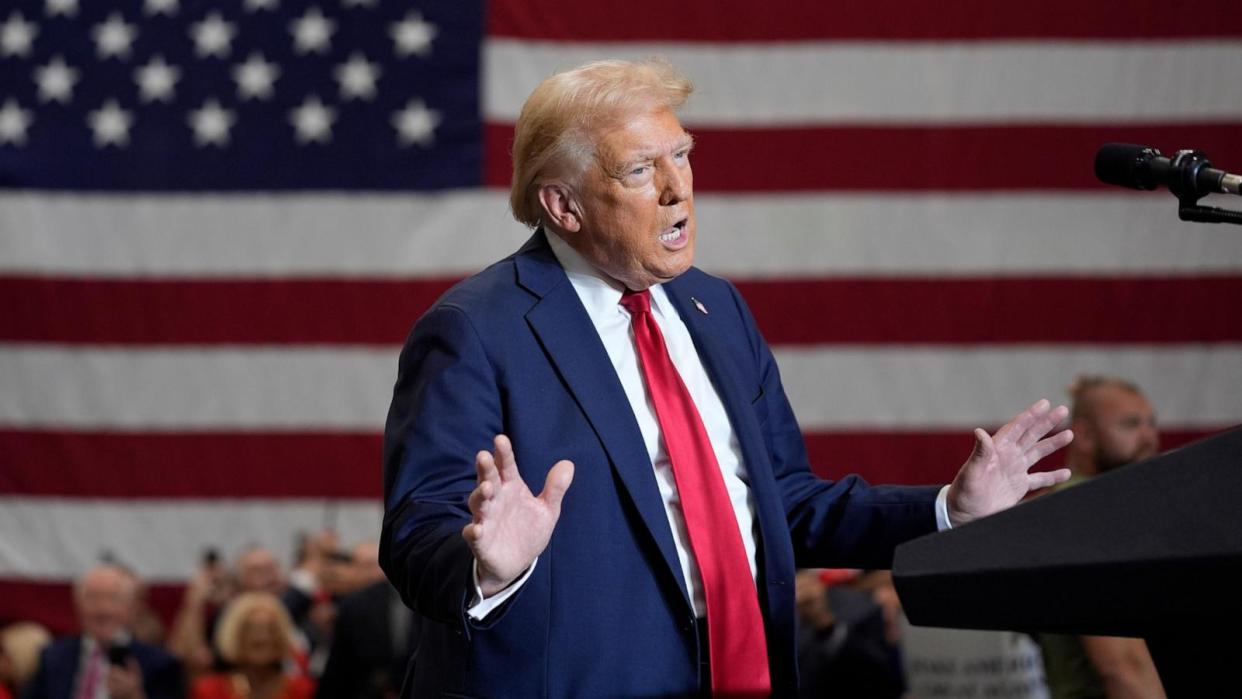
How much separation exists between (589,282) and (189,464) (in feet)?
18.3

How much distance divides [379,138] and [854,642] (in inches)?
132

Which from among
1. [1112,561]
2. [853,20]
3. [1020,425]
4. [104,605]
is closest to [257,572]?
[104,605]

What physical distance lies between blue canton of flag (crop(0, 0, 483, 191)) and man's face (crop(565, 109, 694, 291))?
527cm

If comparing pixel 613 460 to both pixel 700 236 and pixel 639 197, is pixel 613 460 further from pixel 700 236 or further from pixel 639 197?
pixel 700 236

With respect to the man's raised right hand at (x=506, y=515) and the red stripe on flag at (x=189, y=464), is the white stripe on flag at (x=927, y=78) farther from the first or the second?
the man's raised right hand at (x=506, y=515)

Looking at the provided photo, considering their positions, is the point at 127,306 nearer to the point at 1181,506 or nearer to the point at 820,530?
the point at 820,530

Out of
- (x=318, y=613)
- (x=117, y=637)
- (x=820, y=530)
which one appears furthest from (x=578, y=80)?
(x=318, y=613)

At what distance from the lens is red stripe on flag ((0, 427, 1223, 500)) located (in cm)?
731

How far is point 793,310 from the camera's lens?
7.19 meters

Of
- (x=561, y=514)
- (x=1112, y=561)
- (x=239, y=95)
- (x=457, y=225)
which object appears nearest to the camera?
(x=1112, y=561)

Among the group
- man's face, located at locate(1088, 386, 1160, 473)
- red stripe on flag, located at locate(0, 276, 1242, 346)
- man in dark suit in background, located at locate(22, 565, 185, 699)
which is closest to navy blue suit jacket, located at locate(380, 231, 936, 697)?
man's face, located at locate(1088, 386, 1160, 473)

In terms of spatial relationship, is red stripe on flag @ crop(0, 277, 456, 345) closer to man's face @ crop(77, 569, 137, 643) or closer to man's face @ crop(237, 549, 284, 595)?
man's face @ crop(237, 549, 284, 595)

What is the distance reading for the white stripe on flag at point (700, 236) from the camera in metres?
7.09

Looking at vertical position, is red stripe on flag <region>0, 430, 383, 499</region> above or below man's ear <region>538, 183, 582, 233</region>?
Result: below
